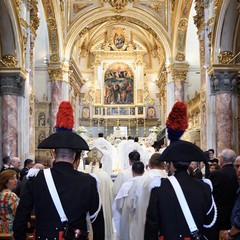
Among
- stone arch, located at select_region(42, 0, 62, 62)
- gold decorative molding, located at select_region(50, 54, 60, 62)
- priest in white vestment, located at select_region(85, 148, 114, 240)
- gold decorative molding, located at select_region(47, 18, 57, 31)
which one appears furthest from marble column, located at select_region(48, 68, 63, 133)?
priest in white vestment, located at select_region(85, 148, 114, 240)

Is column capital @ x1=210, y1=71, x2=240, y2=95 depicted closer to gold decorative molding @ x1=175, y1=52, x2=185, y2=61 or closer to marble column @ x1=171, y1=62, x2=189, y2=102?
marble column @ x1=171, y1=62, x2=189, y2=102

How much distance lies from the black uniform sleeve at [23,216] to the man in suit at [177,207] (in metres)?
1.00

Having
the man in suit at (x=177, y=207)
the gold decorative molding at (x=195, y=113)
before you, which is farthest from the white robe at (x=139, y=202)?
the gold decorative molding at (x=195, y=113)

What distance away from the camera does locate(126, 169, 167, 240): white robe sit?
22.0 feet

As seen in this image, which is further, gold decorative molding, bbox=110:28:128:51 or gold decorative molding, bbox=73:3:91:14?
gold decorative molding, bbox=110:28:128:51

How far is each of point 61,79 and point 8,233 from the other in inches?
758

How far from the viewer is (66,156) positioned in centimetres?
389

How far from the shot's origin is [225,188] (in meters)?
6.11

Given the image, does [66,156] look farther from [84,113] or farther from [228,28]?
[84,113]

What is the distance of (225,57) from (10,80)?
6.29 m

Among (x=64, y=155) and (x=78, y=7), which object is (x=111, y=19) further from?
(x=64, y=155)

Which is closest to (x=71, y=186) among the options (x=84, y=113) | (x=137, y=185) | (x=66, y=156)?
(x=66, y=156)

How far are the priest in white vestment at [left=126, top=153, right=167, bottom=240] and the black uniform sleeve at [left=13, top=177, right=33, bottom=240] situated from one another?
2.77 m

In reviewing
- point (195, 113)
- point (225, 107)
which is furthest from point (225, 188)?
point (195, 113)
